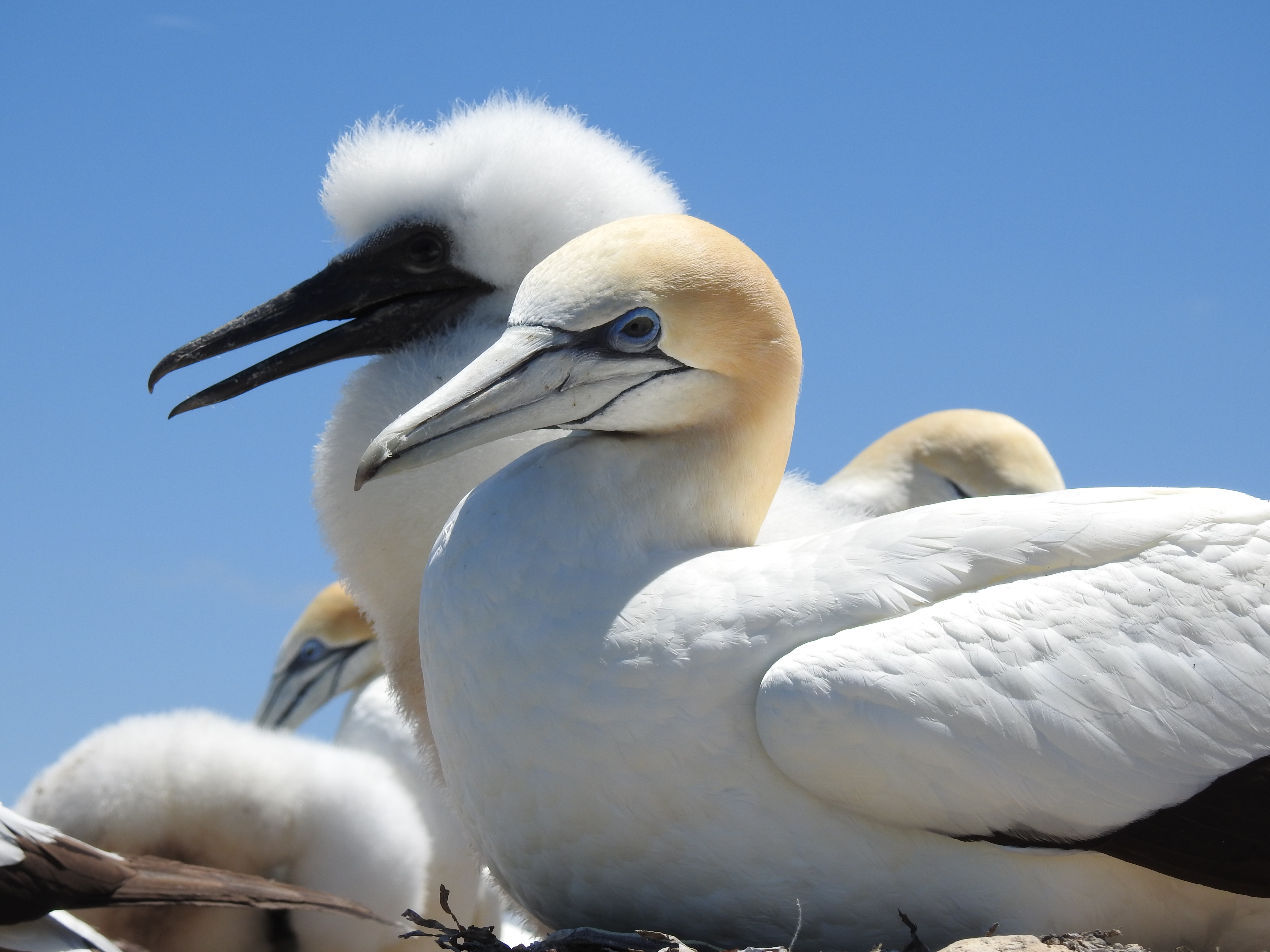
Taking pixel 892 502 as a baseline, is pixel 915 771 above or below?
below

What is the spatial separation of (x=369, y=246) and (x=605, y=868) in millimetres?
1922

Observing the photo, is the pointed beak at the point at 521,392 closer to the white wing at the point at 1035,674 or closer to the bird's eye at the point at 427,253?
the white wing at the point at 1035,674

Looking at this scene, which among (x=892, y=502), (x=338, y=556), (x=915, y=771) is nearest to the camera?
(x=915, y=771)

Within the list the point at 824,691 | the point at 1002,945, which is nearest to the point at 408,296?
the point at 824,691

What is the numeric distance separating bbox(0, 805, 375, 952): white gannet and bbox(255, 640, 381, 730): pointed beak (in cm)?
355

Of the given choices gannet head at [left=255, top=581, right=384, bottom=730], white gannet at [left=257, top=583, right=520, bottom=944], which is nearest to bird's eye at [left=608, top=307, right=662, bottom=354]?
white gannet at [left=257, top=583, right=520, bottom=944]

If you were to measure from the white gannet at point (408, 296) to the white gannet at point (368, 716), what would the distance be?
1.47 ft

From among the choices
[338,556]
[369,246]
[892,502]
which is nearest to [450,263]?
[369,246]

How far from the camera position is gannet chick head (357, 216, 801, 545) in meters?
2.65

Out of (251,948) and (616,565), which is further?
(251,948)

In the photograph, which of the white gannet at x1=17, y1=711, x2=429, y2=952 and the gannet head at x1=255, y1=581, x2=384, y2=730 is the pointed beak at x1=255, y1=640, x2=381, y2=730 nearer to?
the gannet head at x1=255, y1=581, x2=384, y2=730

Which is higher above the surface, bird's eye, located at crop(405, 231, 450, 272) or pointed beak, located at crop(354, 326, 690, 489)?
bird's eye, located at crop(405, 231, 450, 272)

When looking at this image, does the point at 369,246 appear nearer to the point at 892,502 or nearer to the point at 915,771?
the point at 915,771

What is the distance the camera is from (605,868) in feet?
8.20
